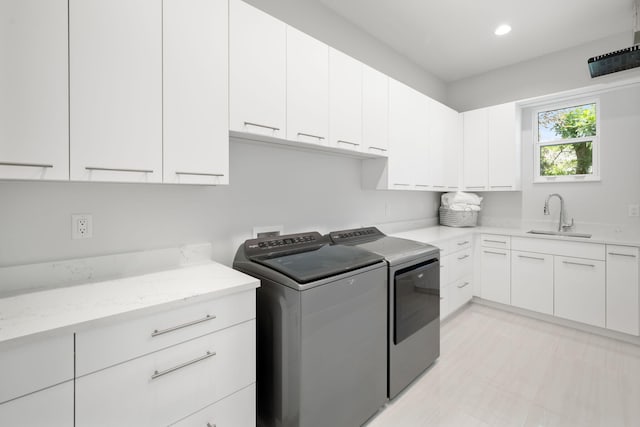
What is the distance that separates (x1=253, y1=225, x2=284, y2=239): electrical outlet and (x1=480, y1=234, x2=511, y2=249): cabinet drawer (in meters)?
2.49

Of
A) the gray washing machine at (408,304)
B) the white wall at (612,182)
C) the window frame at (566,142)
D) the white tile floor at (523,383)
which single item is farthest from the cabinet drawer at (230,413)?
the window frame at (566,142)

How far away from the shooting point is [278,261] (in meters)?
1.61

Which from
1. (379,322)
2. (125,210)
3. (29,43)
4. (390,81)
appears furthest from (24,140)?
(390,81)

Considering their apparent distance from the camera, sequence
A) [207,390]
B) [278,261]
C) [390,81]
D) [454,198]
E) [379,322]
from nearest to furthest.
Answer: [207,390] < [278,261] < [379,322] < [390,81] < [454,198]

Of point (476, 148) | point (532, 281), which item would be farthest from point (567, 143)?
point (532, 281)

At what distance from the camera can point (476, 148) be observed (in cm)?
355

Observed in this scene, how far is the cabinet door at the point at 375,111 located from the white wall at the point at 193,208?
326mm

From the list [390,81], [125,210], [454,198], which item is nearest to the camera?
[125,210]

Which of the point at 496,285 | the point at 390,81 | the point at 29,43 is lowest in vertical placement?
the point at 496,285

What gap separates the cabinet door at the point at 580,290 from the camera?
2.62 meters

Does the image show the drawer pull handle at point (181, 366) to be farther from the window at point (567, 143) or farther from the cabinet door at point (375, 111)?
the window at point (567, 143)

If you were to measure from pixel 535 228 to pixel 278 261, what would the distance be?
131 inches

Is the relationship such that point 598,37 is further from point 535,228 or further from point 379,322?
point 379,322

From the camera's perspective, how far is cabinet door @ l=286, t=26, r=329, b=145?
69.3 inches
